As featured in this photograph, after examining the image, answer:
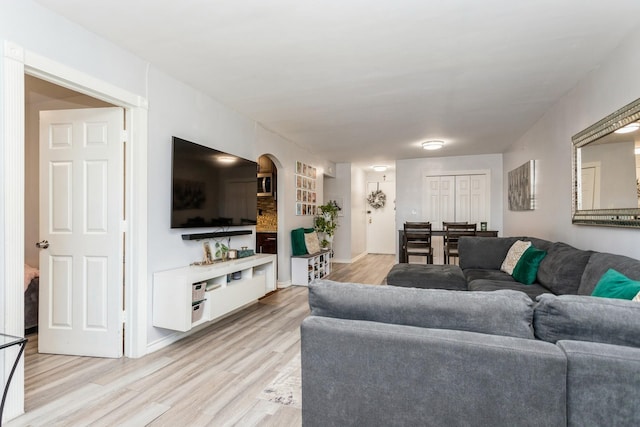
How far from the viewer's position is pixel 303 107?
3.82 m

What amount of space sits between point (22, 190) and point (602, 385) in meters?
2.93

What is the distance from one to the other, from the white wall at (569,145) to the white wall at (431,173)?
5.03ft

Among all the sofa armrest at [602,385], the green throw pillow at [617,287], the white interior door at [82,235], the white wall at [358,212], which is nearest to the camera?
the sofa armrest at [602,385]

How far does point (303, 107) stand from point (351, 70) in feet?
3.50

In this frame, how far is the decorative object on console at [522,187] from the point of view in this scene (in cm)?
454

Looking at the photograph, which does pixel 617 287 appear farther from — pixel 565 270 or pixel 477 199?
pixel 477 199

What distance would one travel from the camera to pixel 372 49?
250 cm

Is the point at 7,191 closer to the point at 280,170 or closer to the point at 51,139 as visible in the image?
the point at 51,139

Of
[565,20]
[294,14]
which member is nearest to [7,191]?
[294,14]

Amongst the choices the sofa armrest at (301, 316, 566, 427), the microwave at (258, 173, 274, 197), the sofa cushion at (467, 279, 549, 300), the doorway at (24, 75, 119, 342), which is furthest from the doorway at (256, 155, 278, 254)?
the sofa armrest at (301, 316, 566, 427)

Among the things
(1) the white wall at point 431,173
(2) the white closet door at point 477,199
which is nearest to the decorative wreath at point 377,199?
(1) the white wall at point 431,173

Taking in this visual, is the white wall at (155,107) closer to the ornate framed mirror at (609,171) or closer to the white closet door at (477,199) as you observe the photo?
the ornate framed mirror at (609,171)

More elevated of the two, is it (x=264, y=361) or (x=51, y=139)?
(x=51, y=139)

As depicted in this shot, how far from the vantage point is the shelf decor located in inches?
228
